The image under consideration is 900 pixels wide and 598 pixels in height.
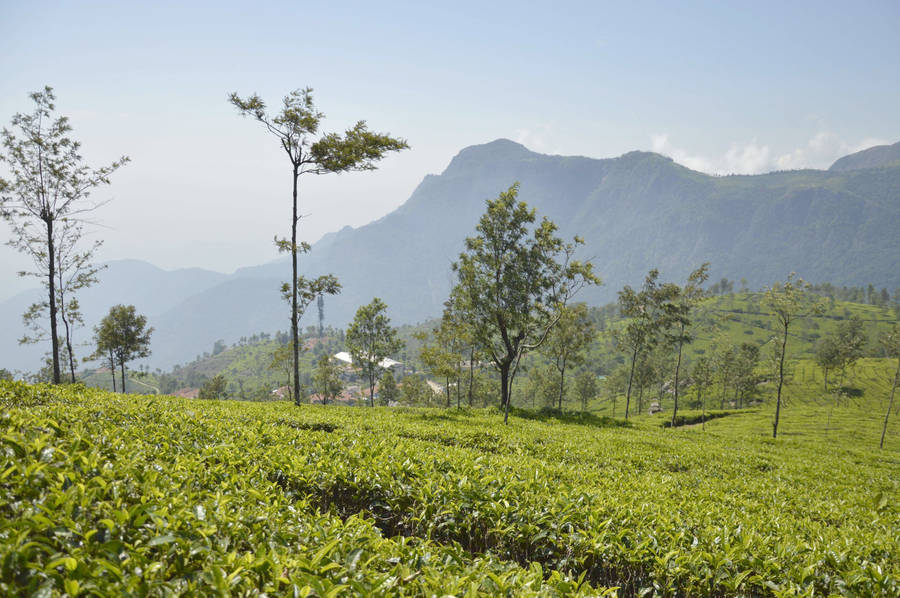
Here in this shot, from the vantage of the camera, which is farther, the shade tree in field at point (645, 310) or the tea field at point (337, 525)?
the shade tree in field at point (645, 310)

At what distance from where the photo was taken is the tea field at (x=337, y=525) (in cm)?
311

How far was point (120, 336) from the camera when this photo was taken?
4544cm

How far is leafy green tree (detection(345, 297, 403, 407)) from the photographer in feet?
176

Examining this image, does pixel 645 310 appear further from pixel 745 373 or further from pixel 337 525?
pixel 745 373

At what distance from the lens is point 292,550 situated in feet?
12.5

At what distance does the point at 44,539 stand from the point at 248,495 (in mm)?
2249

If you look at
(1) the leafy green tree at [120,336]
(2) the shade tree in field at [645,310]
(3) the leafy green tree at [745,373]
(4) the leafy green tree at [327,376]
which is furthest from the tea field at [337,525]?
(3) the leafy green tree at [745,373]

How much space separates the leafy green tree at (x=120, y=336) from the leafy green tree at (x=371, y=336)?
22.3 m

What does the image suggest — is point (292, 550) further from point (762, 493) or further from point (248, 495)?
point (762, 493)

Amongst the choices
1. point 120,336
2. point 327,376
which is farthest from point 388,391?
point 120,336

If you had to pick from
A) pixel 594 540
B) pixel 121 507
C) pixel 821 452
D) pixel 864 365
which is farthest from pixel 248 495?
pixel 864 365

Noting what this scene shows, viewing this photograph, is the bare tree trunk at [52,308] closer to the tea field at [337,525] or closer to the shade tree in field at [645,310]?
the tea field at [337,525]

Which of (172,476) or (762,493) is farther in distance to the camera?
(762,493)

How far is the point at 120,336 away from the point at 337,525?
53.9 meters
